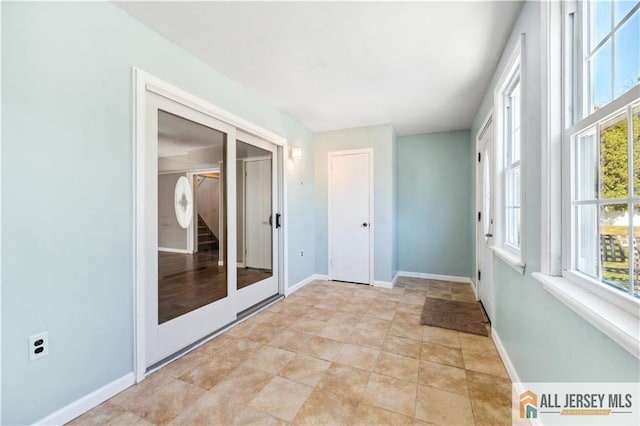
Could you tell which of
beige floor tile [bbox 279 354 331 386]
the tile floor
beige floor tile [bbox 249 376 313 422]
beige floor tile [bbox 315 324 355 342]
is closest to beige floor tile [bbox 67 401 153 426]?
the tile floor

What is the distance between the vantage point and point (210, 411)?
1.58 meters

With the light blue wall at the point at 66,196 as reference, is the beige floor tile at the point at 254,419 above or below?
below

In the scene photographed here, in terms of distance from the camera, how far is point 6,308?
129 cm

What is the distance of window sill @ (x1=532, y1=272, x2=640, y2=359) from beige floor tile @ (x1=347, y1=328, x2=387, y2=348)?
1.51 m

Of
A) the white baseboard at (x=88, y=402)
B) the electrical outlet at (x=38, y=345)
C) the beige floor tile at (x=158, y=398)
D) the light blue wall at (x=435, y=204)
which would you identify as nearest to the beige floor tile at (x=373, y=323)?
the beige floor tile at (x=158, y=398)

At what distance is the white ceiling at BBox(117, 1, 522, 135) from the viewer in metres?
1.77

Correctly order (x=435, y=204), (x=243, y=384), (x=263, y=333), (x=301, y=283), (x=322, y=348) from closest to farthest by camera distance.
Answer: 1. (x=243, y=384)
2. (x=322, y=348)
3. (x=263, y=333)
4. (x=301, y=283)
5. (x=435, y=204)

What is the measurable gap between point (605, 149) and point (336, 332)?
2.34m

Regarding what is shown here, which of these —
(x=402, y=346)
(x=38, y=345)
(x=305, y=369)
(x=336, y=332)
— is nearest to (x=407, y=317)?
(x=402, y=346)

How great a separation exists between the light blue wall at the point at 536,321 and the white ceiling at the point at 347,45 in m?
0.33

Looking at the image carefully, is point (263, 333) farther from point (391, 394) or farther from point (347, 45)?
point (347, 45)

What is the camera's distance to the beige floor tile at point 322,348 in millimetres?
2197

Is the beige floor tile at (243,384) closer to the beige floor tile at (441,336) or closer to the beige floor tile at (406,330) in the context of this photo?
the beige floor tile at (406,330)

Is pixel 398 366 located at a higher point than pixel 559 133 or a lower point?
lower
